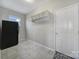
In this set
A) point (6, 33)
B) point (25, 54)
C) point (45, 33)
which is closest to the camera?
point (6, 33)

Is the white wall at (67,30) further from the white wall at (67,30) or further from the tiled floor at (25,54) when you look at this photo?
the tiled floor at (25,54)

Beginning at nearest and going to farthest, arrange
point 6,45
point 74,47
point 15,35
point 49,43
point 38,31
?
point 6,45 < point 15,35 < point 74,47 < point 49,43 < point 38,31

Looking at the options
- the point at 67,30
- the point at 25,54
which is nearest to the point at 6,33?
the point at 25,54

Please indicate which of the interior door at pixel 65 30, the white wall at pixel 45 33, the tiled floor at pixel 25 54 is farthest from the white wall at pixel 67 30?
the tiled floor at pixel 25 54

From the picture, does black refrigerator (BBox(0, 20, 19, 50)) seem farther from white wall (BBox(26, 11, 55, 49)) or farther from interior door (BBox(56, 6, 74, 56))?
white wall (BBox(26, 11, 55, 49))

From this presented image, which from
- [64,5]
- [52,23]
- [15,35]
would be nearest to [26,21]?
[52,23]

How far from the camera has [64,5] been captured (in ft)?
8.85

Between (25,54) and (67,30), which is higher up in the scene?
(67,30)

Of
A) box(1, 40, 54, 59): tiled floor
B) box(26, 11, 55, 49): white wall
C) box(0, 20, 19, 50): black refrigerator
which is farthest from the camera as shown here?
box(26, 11, 55, 49): white wall

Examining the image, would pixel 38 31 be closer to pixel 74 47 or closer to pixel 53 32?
pixel 53 32

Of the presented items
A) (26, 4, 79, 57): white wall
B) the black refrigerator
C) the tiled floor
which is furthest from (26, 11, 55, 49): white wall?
the black refrigerator

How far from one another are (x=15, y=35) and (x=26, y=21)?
16.6 ft

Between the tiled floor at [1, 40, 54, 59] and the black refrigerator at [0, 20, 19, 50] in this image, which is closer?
the black refrigerator at [0, 20, 19, 50]

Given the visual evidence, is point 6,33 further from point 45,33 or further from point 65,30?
point 45,33
